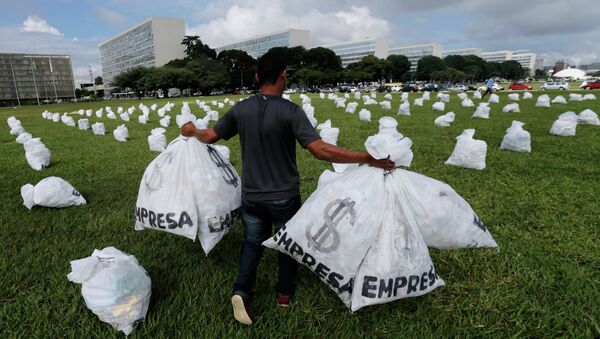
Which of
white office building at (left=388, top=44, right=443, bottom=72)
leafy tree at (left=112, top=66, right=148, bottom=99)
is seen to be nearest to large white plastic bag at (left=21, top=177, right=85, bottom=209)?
leafy tree at (left=112, top=66, right=148, bottom=99)

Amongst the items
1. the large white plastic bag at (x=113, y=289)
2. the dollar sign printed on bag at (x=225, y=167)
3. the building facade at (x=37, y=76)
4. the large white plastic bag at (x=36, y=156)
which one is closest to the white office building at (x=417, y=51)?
the building facade at (x=37, y=76)

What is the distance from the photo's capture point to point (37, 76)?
293 feet

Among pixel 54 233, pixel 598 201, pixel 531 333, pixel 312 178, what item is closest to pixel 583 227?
pixel 598 201

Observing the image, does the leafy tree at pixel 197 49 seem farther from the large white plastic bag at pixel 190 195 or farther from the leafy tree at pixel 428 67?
the large white plastic bag at pixel 190 195

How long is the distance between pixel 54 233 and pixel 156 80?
57728 mm

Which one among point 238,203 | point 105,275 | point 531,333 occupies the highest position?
point 238,203

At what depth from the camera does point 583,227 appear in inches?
125

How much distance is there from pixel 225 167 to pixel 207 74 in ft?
199

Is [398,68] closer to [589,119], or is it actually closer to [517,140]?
[589,119]

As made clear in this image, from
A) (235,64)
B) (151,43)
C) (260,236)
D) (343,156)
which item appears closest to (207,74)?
(235,64)

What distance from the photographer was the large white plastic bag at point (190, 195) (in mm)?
2354

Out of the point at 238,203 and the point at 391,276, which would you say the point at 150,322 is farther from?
the point at 391,276

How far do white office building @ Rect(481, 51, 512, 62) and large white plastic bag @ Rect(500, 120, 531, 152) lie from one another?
164858mm

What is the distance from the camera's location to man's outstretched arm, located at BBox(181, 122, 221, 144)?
220 cm
